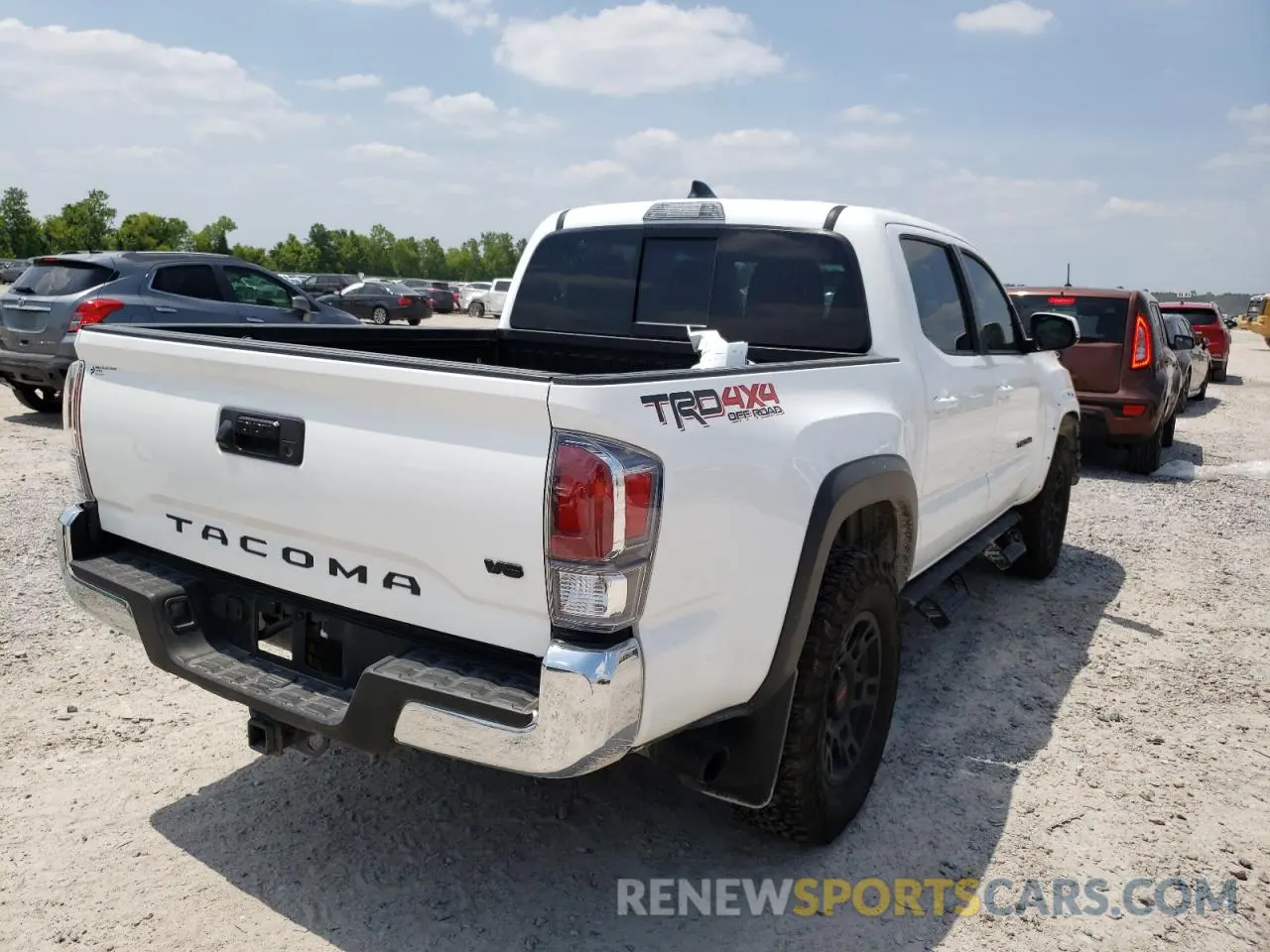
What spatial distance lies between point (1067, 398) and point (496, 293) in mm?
35745

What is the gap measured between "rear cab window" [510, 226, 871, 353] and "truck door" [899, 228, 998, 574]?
1.16ft

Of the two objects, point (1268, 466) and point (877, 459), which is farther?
point (1268, 466)

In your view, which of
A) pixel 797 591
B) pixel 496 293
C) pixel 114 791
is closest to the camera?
pixel 797 591

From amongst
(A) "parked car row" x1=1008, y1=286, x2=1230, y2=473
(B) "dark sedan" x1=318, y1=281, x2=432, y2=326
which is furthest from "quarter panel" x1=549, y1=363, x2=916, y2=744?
(B) "dark sedan" x1=318, y1=281, x2=432, y2=326

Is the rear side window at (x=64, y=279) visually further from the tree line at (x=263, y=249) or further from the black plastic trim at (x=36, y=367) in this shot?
the tree line at (x=263, y=249)

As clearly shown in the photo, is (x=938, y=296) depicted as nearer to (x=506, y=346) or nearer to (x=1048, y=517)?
(x=506, y=346)

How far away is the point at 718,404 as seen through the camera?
2473 mm

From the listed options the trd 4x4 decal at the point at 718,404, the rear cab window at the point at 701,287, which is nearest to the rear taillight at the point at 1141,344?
the rear cab window at the point at 701,287

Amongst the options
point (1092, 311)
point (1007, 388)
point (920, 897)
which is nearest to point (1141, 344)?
point (1092, 311)

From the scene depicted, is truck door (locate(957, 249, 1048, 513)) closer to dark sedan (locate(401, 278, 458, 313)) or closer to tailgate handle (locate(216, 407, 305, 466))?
tailgate handle (locate(216, 407, 305, 466))

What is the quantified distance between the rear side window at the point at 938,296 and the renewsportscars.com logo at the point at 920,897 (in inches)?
79.2

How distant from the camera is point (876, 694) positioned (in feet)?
11.1

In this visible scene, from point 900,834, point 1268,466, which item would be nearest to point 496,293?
point 1268,466

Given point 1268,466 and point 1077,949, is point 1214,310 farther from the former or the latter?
point 1077,949
